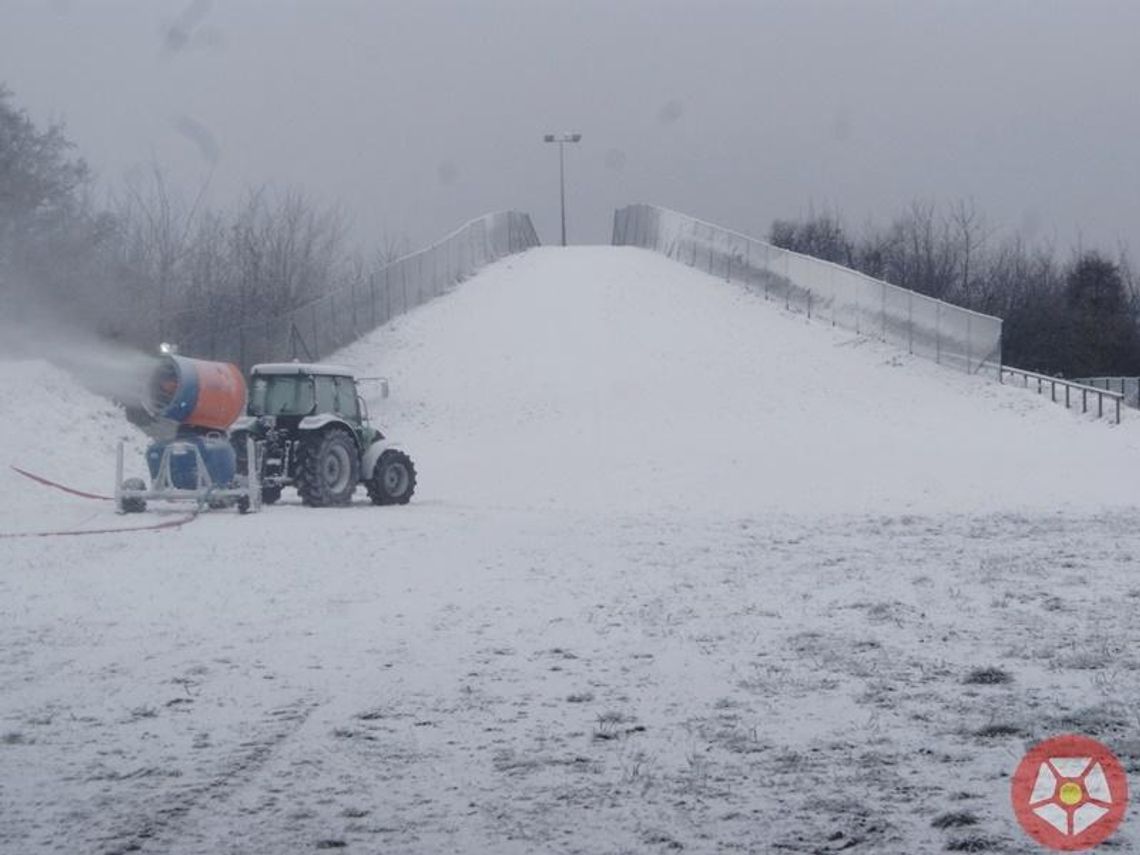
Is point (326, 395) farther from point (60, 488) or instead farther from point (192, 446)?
point (60, 488)

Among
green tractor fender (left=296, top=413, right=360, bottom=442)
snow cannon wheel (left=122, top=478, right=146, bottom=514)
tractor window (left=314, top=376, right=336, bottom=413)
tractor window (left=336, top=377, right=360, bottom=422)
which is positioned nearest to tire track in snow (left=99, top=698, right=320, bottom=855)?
snow cannon wheel (left=122, top=478, right=146, bottom=514)

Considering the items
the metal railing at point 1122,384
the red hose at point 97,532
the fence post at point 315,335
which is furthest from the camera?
the metal railing at point 1122,384

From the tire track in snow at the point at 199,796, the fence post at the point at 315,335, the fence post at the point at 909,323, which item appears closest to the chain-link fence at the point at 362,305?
the fence post at the point at 315,335

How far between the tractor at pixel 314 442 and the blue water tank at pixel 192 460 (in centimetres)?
56

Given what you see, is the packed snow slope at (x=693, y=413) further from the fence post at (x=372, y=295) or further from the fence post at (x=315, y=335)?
the fence post at (x=315, y=335)

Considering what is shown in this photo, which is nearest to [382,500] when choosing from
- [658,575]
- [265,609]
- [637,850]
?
[658,575]

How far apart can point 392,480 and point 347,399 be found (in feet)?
5.30

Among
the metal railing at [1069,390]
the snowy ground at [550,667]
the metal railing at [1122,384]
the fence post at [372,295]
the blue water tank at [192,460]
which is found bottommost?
the snowy ground at [550,667]

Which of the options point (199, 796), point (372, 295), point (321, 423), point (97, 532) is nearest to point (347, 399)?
point (321, 423)

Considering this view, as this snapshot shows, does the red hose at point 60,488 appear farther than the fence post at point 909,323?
No

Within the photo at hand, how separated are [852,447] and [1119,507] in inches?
476

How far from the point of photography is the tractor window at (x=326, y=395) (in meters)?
26.6

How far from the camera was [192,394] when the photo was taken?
23.6m

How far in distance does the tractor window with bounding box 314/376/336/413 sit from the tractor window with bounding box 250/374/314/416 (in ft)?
0.62
